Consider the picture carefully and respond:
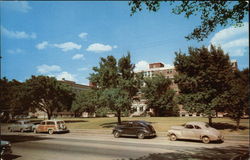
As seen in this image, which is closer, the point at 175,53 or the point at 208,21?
the point at 208,21

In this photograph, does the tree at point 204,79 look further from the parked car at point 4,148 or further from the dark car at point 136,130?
the parked car at point 4,148

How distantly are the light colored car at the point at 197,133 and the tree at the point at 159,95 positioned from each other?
36.2 meters

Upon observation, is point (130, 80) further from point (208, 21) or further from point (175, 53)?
point (208, 21)

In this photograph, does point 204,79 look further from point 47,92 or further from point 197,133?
point 47,92

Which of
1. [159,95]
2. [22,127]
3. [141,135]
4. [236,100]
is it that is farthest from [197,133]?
[159,95]

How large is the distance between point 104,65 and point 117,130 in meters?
11.9

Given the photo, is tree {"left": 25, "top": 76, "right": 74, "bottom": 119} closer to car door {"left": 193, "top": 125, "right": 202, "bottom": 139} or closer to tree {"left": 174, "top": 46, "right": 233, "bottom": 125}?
tree {"left": 174, "top": 46, "right": 233, "bottom": 125}

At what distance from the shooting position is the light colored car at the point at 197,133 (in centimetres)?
1539

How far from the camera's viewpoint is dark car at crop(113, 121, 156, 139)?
1839cm

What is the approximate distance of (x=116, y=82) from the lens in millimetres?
27750

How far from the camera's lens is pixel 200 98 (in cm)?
2150

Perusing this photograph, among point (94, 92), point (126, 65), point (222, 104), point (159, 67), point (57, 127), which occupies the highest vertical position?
point (159, 67)

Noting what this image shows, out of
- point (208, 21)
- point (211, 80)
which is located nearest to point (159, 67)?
point (211, 80)

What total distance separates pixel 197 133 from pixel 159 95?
3926 cm
